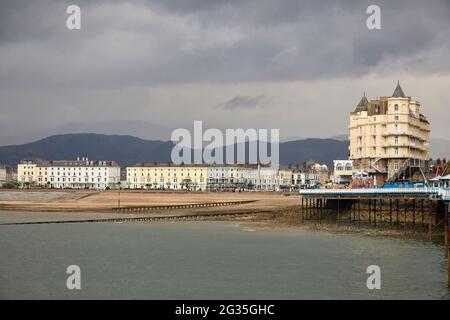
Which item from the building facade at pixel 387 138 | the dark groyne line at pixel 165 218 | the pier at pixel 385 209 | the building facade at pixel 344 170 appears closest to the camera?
the pier at pixel 385 209

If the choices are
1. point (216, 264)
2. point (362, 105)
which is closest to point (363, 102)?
point (362, 105)

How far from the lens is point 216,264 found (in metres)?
43.1

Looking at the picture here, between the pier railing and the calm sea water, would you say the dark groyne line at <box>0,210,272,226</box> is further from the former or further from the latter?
the pier railing

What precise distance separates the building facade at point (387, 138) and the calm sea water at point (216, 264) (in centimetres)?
Answer: 2745

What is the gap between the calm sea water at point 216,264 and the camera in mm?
34656

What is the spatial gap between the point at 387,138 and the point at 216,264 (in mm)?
48098

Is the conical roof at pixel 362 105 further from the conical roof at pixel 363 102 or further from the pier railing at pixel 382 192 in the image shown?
the pier railing at pixel 382 192

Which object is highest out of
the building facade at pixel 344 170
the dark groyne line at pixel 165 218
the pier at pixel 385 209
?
the building facade at pixel 344 170

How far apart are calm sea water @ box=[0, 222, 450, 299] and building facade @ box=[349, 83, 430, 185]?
2745 cm

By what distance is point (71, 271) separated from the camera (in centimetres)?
4000

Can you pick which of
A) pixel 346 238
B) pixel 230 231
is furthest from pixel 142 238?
pixel 346 238

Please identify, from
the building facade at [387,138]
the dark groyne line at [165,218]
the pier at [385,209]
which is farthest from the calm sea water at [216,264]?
the building facade at [387,138]

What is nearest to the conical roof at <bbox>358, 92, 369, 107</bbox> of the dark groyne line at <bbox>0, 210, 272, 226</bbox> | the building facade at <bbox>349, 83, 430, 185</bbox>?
the building facade at <bbox>349, 83, 430, 185</bbox>
